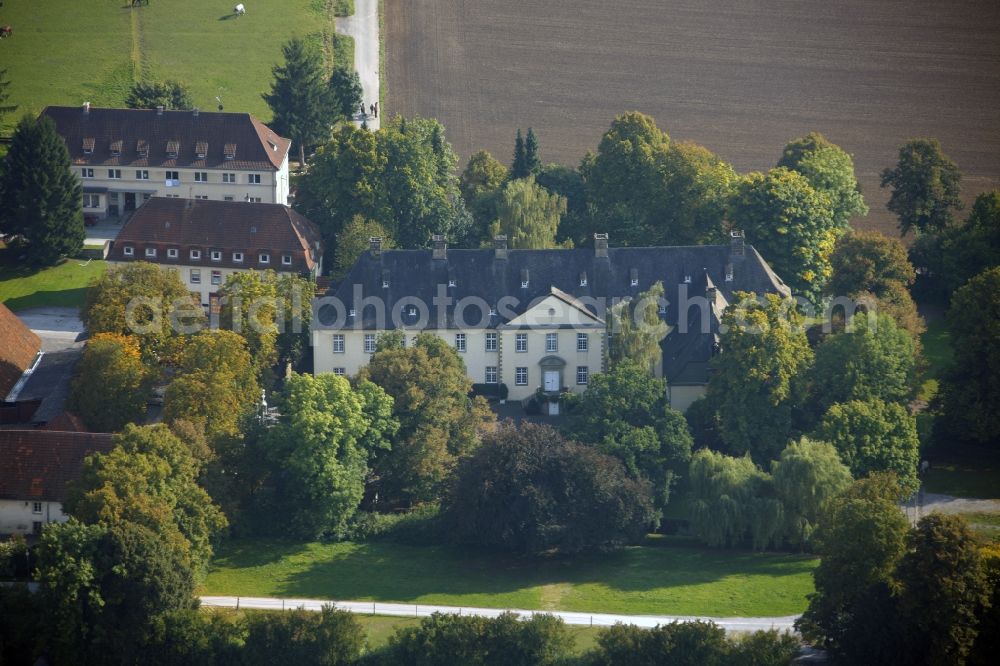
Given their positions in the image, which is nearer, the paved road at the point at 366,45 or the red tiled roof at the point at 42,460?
the red tiled roof at the point at 42,460

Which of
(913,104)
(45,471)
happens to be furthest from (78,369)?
(913,104)

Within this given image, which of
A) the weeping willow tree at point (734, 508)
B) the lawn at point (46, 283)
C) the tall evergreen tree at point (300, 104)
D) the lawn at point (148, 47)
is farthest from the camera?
the lawn at point (148, 47)

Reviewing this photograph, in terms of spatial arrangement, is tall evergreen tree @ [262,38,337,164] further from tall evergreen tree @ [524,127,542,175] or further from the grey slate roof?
the grey slate roof

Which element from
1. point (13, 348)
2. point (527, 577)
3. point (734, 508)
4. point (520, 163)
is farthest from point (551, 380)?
point (13, 348)

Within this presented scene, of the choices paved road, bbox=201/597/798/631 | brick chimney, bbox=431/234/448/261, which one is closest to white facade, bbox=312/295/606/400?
brick chimney, bbox=431/234/448/261

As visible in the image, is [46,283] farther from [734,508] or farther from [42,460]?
[734,508]

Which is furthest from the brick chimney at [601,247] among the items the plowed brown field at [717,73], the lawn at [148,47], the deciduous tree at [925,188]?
the lawn at [148,47]

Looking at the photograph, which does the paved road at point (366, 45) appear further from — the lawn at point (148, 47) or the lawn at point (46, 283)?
the lawn at point (46, 283)

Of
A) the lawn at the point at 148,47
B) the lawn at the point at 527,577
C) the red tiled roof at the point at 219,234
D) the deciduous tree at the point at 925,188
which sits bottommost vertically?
the lawn at the point at 527,577

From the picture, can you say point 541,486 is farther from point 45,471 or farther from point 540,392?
point 45,471
